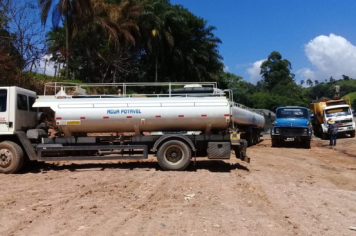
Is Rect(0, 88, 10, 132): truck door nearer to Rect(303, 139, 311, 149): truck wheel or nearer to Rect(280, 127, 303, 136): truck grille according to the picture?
Rect(280, 127, 303, 136): truck grille

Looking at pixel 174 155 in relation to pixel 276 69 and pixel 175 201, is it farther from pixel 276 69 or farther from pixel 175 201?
pixel 276 69

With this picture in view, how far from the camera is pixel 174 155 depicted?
11586 mm

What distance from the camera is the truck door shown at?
36.1 ft

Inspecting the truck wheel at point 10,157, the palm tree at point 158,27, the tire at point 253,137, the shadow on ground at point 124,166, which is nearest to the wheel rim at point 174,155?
the shadow on ground at point 124,166

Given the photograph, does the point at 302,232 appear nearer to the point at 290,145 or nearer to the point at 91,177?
the point at 91,177

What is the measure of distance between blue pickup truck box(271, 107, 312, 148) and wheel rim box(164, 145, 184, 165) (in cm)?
1116

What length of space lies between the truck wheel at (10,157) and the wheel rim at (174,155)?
4428mm

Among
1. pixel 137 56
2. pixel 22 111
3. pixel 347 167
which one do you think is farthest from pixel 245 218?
pixel 137 56

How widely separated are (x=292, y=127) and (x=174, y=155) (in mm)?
11416

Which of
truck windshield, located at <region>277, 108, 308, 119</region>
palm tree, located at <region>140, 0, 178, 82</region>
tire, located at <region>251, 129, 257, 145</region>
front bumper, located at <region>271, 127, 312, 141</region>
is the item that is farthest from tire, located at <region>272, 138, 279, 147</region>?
palm tree, located at <region>140, 0, 178, 82</region>

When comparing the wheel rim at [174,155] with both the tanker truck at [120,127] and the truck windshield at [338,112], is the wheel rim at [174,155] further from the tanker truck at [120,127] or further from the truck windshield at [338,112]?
the truck windshield at [338,112]

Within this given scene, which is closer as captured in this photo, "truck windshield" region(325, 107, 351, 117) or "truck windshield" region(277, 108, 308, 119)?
"truck windshield" region(277, 108, 308, 119)

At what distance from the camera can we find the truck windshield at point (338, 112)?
27516 mm

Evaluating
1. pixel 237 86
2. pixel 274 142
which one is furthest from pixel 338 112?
pixel 237 86
